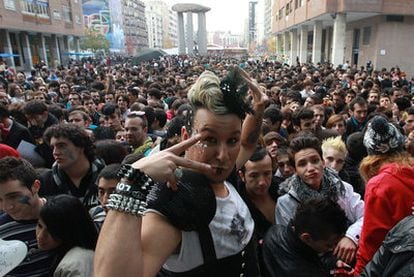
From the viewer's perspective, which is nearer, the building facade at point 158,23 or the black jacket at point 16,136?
the black jacket at point 16,136

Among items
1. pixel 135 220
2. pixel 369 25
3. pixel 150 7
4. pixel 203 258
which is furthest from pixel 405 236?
pixel 150 7

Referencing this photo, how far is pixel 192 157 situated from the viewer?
1.41 m

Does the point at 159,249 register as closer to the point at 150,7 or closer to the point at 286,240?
the point at 286,240

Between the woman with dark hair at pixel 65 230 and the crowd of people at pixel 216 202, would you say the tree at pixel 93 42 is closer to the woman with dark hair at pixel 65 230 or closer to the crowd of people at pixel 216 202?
the crowd of people at pixel 216 202

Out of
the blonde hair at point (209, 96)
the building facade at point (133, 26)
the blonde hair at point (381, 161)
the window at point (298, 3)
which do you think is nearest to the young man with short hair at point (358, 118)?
the blonde hair at point (381, 161)

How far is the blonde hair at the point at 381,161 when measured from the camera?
2.15m

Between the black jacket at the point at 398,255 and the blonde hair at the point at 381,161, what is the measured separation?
32.0 inches

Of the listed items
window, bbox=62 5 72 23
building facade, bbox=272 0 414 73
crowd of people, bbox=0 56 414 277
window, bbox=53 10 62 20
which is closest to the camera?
crowd of people, bbox=0 56 414 277

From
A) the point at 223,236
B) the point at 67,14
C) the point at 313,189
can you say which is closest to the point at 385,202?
the point at 313,189

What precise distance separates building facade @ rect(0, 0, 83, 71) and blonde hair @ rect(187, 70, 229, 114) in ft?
112

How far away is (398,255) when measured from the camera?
4.41ft

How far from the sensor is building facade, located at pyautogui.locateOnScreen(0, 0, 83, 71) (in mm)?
32000

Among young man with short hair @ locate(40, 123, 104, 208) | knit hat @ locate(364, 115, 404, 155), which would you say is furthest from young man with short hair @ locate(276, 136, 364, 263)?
young man with short hair @ locate(40, 123, 104, 208)

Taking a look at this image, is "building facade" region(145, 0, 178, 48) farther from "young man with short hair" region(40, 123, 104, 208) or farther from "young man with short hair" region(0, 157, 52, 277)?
"young man with short hair" region(0, 157, 52, 277)
